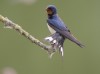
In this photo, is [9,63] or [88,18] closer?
[9,63]

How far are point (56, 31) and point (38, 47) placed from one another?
2.24m

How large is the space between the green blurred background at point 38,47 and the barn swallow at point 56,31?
2.08 meters

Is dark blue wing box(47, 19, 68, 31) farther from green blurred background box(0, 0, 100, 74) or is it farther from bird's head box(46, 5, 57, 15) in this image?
green blurred background box(0, 0, 100, 74)

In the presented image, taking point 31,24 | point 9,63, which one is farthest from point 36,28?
point 9,63

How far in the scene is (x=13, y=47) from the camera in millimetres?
4551

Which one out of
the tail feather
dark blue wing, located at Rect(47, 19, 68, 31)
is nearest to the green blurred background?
dark blue wing, located at Rect(47, 19, 68, 31)

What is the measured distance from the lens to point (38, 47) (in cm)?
451

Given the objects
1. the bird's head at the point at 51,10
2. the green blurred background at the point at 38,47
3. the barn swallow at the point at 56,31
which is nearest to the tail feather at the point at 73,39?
the barn swallow at the point at 56,31

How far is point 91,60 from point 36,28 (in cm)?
50

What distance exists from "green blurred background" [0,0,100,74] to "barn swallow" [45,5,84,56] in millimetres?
2077

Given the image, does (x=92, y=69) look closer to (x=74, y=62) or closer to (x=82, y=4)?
(x=74, y=62)

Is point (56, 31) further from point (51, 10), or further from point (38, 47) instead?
point (38, 47)

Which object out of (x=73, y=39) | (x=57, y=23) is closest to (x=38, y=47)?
(x=57, y=23)

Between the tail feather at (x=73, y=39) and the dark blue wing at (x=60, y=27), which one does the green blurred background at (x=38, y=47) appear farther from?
the tail feather at (x=73, y=39)
